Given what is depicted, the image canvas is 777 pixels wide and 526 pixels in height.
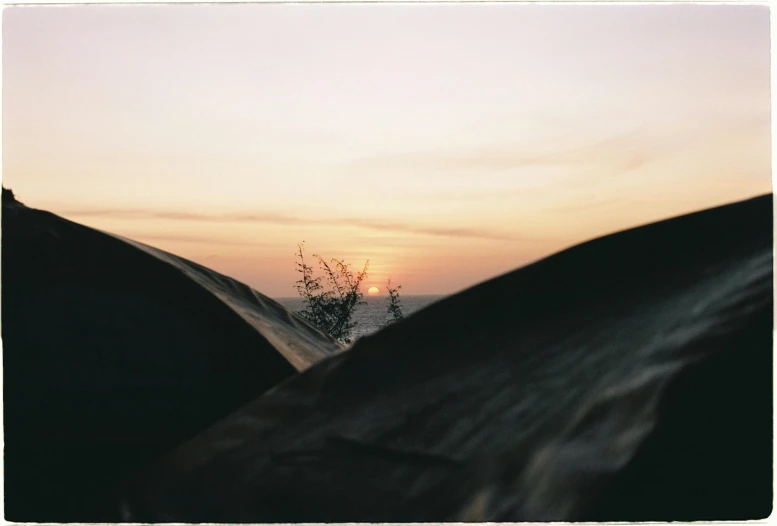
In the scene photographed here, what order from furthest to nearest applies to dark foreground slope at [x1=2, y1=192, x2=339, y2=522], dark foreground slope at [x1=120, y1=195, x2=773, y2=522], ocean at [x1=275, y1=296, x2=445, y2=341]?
ocean at [x1=275, y1=296, x2=445, y2=341], dark foreground slope at [x1=2, y1=192, x2=339, y2=522], dark foreground slope at [x1=120, y1=195, x2=773, y2=522]

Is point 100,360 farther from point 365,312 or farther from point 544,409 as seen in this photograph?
point 365,312

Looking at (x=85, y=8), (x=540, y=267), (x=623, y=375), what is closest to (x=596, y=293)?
(x=540, y=267)

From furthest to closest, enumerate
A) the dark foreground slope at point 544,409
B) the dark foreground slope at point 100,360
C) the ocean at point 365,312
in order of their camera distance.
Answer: the ocean at point 365,312
the dark foreground slope at point 100,360
the dark foreground slope at point 544,409

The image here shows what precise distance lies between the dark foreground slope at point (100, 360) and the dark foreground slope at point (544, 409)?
1.07 ft

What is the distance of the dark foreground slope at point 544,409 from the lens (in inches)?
65.8

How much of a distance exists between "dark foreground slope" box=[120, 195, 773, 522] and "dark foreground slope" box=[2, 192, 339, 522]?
33 cm

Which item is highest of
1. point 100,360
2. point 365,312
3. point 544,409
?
point 100,360

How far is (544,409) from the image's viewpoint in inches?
75.4

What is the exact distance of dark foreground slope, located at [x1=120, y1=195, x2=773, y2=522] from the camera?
5.49 ft

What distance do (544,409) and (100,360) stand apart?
5.72ft

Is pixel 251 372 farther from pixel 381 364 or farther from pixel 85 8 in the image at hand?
pixel 85 8

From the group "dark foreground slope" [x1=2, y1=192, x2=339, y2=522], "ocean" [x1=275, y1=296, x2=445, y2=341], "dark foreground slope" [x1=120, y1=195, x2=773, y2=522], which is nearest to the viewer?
"dark foreground slope" [x1=120, y1=195, x2=773, y2=522]

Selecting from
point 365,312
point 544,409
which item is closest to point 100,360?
point 544,409

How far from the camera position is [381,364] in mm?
2287
